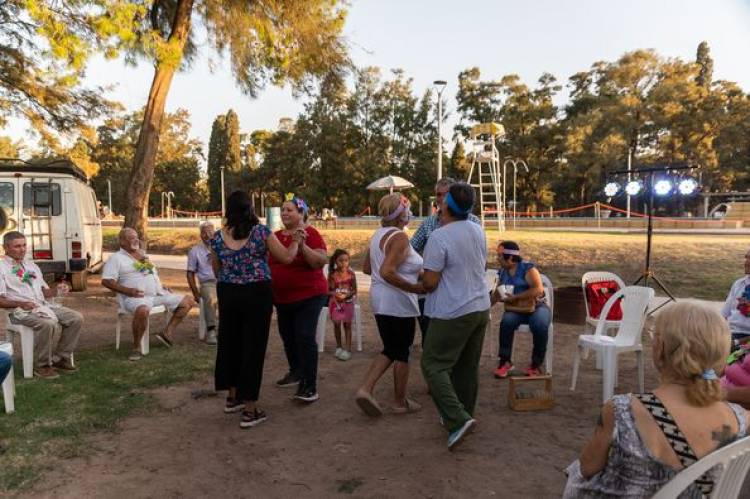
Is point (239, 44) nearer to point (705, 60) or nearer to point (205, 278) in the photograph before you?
point (205, 278)

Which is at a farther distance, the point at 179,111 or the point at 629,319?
the point at 179,111

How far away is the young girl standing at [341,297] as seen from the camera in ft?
19.9

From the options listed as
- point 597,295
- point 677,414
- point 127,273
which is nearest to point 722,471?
point 677,414

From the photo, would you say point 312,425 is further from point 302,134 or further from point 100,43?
point 302,134

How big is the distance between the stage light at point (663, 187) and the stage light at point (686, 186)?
0.14 metres

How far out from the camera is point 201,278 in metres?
6.81

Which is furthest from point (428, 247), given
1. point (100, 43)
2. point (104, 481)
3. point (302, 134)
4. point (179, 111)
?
point (179, 111)

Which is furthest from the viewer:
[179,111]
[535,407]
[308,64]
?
[179,111]

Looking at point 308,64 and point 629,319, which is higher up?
point 308,64

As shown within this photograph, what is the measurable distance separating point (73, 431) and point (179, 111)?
4635cm

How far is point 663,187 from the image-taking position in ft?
28.0

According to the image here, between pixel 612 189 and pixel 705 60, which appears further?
pixel 705 60

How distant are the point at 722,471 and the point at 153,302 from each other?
18.6ft

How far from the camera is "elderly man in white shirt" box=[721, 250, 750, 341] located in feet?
13.2
